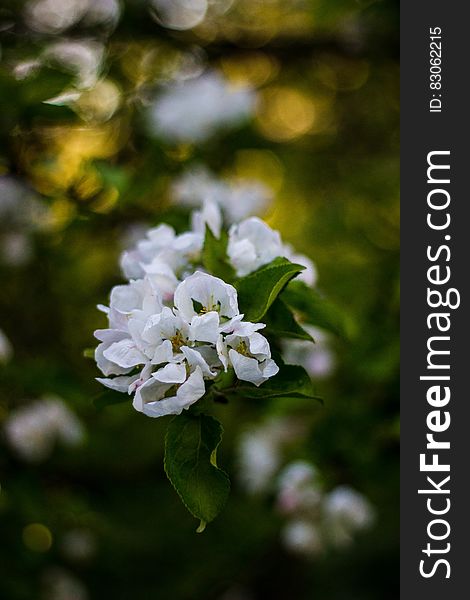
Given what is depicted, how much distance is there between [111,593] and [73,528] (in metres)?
0.82

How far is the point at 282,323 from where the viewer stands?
3.24 ft

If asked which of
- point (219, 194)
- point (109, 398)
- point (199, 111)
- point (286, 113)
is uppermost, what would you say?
point (286, 113)

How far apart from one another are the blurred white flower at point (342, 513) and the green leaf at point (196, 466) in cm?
87

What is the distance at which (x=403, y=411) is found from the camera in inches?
59.3

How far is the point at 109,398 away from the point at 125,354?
5.0 inches

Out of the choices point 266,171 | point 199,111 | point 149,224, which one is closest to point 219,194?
point 149,224

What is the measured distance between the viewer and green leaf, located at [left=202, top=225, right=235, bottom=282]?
105 cm

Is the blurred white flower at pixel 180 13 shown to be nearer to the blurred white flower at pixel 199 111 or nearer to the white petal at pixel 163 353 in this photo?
the blurred white flower at pixel 199 111

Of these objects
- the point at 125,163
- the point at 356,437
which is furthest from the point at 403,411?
the point at 125,163

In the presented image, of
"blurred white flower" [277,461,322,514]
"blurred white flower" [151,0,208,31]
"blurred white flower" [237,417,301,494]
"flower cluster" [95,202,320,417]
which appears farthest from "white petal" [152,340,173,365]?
"blurred white flower" [151,0,208,31]

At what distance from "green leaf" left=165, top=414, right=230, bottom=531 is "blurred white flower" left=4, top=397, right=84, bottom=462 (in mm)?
933

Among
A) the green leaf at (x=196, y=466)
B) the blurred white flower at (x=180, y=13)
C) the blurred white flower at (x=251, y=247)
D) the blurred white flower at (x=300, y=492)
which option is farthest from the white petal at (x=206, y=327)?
the blurred white flower at (x=180, y=13)

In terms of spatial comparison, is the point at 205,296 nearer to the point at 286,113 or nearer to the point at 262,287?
the point at 262,287

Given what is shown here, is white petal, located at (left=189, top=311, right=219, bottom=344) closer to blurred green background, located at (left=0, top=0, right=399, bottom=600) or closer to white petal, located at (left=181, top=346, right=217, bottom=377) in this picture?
white petal, located at (left=181, top=346, right=217, bottom=377)
